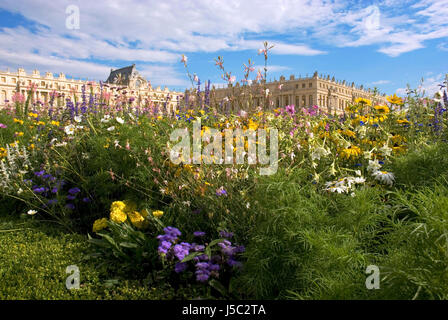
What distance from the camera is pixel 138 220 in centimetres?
361

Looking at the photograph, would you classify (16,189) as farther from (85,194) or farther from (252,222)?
(252,222)

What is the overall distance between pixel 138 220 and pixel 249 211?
4.13 ft

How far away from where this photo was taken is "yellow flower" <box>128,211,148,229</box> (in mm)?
3604

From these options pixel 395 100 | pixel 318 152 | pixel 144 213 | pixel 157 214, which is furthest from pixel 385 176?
pixel 144 213

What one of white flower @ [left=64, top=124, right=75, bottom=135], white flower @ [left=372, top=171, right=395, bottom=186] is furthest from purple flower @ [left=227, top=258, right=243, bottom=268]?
white flower @ [left=64, top=124, right=75, bottom=135]

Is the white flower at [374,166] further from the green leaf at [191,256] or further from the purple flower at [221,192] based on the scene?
the green leaf at [191,256]

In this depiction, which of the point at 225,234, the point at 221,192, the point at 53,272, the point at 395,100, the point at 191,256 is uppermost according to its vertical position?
the point at 395,100

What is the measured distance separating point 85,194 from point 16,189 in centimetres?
108

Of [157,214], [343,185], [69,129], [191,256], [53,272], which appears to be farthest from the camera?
[69,129]

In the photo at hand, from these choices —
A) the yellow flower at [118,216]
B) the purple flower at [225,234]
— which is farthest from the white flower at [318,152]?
the yellow flower at [118,216]

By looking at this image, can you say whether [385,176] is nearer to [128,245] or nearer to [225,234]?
[225,234]

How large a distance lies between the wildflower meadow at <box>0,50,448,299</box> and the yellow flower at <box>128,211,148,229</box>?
11 millimetres

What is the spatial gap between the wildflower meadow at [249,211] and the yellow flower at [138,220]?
0.4 inches
